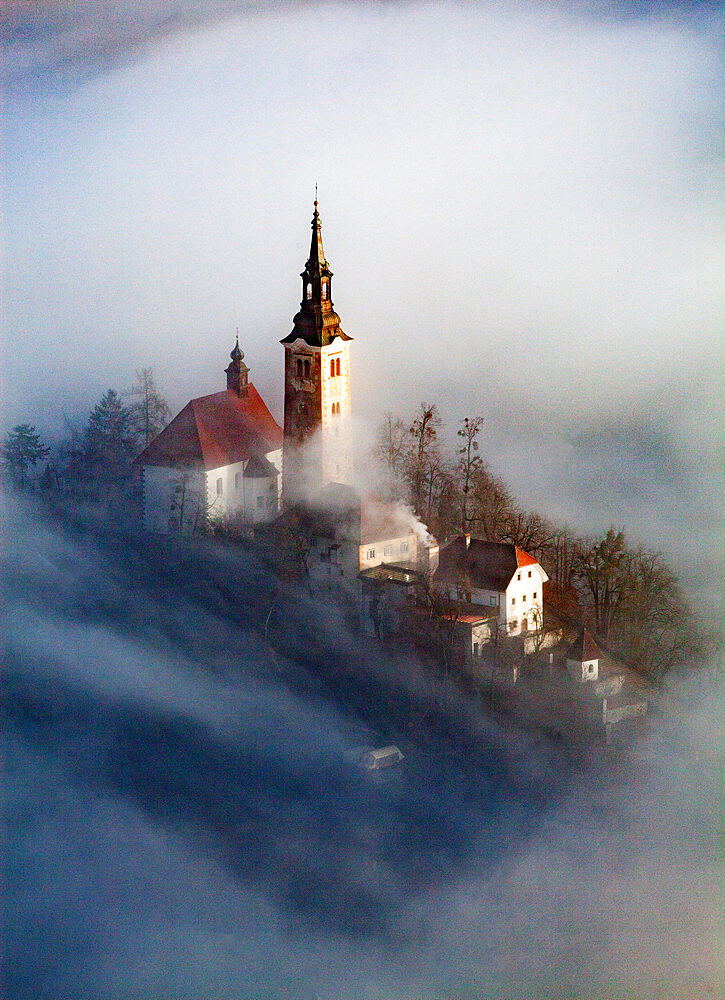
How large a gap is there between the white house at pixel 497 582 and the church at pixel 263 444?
4.46 ft

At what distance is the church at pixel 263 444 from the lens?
15.9 meters

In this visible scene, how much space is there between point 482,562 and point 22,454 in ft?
16.0

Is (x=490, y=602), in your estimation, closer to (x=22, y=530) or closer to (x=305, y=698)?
(x=305, y=698)

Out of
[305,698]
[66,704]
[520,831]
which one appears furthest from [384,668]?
[66,704]

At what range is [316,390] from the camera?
15891 mm

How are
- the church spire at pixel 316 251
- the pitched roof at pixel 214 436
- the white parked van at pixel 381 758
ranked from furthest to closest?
the pitched roof at pixel 214 436 < the church spire at pixel 316 251 < the white parked van at pixel 381 758

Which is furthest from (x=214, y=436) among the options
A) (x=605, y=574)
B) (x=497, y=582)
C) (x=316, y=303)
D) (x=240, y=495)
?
(x=605, y=574)

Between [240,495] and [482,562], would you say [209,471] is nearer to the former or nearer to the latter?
[240,495]

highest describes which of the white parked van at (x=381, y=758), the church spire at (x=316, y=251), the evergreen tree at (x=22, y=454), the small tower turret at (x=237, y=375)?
the church spire at (x=316, y=251)

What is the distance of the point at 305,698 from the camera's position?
50.6 ft


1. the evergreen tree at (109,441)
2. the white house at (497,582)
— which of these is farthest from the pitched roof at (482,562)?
the evergreen tree at (109,441)

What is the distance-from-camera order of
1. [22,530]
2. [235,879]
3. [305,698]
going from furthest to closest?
[22,530] → [305,698] → [235,879]

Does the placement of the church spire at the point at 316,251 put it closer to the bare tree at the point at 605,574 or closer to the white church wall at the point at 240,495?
the white church wall at the point at 240,495

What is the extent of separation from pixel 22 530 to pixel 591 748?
19.3ft
